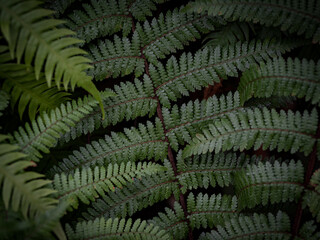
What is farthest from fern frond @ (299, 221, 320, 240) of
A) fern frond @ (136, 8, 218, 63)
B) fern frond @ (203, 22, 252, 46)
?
fern frond @ (136, 8, 218, 63)

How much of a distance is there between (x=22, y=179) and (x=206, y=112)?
4.42 feet

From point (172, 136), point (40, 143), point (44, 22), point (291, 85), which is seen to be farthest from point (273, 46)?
point (40, 143)

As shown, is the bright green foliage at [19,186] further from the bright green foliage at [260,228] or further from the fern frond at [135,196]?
the bright green foliage at [260,228]

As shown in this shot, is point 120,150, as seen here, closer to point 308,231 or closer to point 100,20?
point 100,20

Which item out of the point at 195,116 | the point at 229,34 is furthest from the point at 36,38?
the point at 229,34

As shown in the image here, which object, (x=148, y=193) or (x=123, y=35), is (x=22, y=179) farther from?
(x=123, y=35)

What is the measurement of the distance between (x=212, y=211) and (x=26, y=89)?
5.44 ft

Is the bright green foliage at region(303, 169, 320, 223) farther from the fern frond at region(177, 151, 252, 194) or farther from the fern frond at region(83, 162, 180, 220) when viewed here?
the fern frond at region(83, 162, 180, 220)

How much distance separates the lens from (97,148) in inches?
78.3

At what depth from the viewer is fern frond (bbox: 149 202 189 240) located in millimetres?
2014

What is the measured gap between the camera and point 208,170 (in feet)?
6.85

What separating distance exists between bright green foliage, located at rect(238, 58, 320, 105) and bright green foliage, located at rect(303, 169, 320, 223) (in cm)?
52

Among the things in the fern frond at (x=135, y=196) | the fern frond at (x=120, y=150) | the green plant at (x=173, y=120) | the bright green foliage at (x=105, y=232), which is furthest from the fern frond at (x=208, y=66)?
the bright green foliage at (x=105, y=232)

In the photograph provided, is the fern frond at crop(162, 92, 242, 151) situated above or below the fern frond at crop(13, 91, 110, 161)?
above
